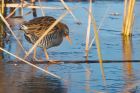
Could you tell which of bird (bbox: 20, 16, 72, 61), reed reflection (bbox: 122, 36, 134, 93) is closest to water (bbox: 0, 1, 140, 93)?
reed reflection (bbox: 122, 36, 134, 93)

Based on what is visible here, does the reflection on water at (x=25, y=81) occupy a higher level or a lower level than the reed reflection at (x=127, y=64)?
higher

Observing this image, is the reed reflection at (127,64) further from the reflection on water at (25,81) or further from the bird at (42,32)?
the bird at (42,32)

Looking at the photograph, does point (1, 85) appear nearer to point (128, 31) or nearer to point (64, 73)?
point (64, 73)

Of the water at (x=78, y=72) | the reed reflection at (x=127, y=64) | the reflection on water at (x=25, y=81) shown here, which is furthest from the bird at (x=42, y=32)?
the reed reflection at (x=127, y=64)

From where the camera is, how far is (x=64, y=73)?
736cm

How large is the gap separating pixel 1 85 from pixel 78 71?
128cm

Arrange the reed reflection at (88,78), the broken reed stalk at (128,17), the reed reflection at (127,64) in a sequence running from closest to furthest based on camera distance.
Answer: the reed reflection at (88,78) < the reed reflection at (127,64) < the broken reed stalk at (128,17)

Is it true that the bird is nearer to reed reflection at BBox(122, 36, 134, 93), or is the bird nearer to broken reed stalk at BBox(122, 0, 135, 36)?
reed reflection at BBox(122, 36, 134, 93)

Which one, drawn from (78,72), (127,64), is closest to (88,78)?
(78,72)

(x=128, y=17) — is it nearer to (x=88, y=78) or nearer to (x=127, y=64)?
(x=127, y=64)

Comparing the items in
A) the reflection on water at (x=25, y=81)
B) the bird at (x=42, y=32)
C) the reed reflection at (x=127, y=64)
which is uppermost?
the bird at (x=42, y=32)

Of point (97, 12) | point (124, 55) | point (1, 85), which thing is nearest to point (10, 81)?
point (1, 85)

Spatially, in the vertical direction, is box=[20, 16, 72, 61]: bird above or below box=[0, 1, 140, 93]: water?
above

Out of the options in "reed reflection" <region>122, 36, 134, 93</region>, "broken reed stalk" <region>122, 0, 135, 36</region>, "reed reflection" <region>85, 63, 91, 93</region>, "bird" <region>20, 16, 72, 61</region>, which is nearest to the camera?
"reed reflection" <region>85, 63, 91, 93</region>
